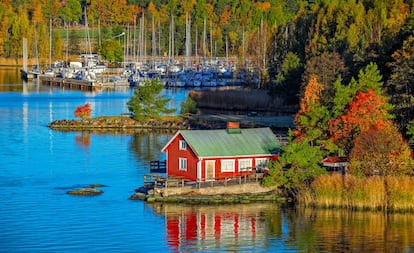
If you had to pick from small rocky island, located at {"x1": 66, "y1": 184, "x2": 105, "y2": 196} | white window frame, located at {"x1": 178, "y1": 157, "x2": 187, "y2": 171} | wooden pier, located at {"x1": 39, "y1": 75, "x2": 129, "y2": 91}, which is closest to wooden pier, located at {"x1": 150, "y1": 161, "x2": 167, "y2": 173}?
white window frame, located at {"x1": 178, "y1": 157, "x2": 187, "y2": 171}

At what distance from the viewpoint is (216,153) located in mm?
59062

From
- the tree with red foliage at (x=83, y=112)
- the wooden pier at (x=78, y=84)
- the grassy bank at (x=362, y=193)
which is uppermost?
the wooden pier at (x=78, y=84)

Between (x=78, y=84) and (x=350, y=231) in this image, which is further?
(x=78, y=84)

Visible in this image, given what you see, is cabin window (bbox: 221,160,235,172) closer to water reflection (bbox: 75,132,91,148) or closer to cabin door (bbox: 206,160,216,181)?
cabin door (bbox: 206,160,216,181)

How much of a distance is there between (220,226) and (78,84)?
100 m

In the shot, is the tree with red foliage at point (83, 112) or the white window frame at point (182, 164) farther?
the tree with red foliage at point (83, 112)

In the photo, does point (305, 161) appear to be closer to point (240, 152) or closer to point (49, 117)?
point (240, 152)

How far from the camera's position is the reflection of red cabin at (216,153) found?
58.8 meters

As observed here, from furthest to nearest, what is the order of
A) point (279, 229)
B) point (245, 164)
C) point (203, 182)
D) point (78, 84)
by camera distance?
1. point (78, 84)
2. point (245, 164)
3. point (203, 182)
4. point (279, 229)

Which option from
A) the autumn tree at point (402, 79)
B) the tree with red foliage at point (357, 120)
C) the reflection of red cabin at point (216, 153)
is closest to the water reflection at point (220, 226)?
the reflection of red cabin at point (216, 153)

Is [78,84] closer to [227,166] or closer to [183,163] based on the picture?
[183,163]

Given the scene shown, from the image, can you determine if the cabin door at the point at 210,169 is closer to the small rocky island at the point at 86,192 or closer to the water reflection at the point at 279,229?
the water reflection at the point at 279,229

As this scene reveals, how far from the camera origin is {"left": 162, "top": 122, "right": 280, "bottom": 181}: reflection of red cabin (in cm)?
5878

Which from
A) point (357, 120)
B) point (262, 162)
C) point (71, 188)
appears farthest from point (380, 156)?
point (71, 188)
